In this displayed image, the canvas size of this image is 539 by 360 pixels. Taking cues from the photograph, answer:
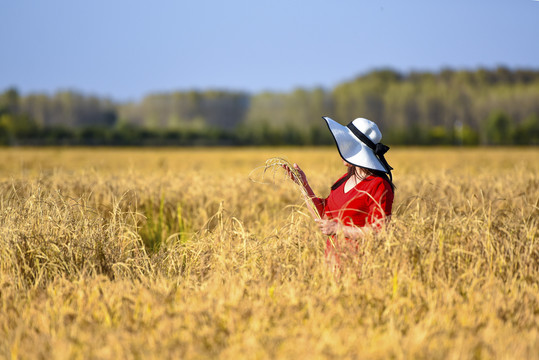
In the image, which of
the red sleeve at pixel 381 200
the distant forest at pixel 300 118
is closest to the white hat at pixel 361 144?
the red sleeve at pixel 381 200

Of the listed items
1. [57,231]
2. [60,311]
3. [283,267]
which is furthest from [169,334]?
[57,231]

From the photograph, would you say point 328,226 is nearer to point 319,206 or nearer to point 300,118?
point 319,206

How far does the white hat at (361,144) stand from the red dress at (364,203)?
123mm

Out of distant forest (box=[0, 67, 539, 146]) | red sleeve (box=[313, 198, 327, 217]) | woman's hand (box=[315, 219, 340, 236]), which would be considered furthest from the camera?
distant forest (box=[0, 67, 539, 146])

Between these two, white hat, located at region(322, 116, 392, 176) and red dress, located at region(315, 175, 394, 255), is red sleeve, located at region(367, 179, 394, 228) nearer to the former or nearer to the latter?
red dress, located at region(315, 175, 394, 255)

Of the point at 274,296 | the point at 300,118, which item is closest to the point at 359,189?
the point at 274,296

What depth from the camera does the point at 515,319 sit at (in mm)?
3010

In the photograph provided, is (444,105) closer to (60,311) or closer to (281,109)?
(281,109)

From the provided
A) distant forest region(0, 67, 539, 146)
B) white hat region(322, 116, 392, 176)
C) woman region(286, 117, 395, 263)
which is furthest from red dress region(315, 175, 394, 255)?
distant forest region(0, 67, 539, 146)

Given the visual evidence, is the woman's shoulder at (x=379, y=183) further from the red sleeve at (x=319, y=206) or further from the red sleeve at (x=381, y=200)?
the red sleeve at (x=319, y=206)

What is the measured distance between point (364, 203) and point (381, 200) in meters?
0.14

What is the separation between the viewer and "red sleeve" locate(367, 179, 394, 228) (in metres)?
3.62

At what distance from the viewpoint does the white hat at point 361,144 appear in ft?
12.1

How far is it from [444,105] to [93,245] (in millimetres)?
105335
